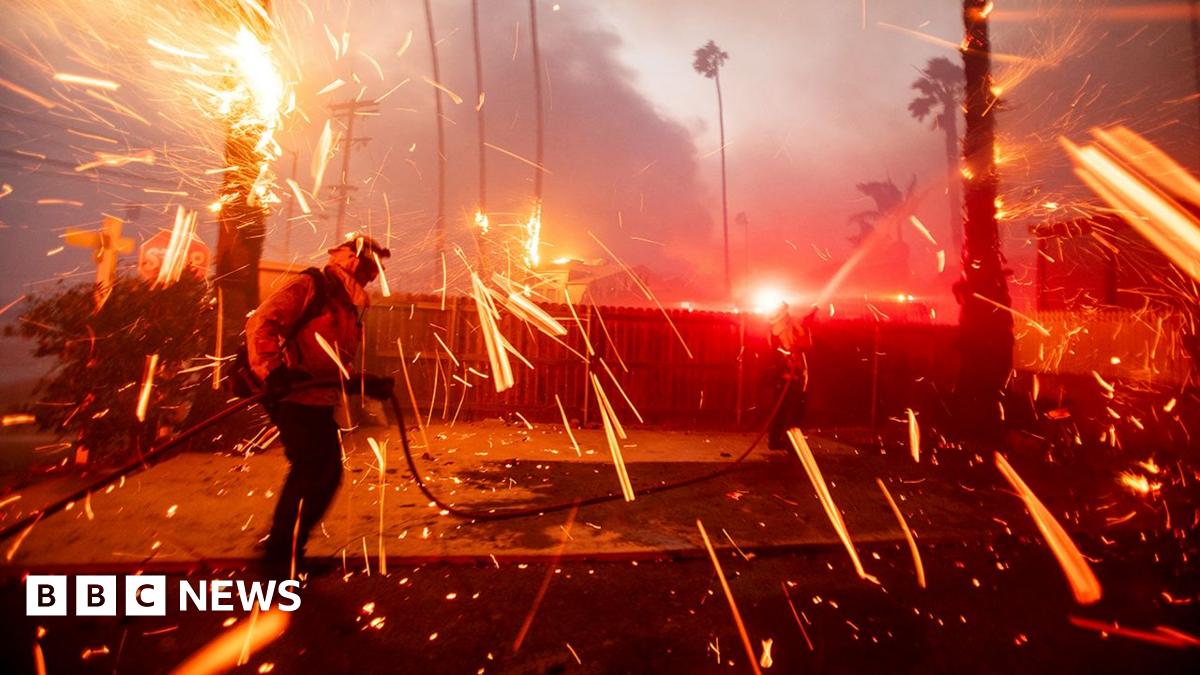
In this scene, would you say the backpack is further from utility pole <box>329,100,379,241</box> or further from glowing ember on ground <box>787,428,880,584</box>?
utility pole <box>329,100,379,241</box>

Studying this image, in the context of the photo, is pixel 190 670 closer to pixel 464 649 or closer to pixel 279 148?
pixel 464 649

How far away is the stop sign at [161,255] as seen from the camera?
18.7 feet

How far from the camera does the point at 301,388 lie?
2.97 meters

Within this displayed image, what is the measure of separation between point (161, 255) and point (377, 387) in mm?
4367

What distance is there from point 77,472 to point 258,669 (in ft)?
15.2

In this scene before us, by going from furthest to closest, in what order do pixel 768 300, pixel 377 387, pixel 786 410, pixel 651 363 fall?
pixel 768 300 → pixel 651 363 → pixel 786 410 → pixel 377 387

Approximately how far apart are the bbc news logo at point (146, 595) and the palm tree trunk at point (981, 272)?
30.6 ft

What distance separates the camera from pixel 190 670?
2264 mm

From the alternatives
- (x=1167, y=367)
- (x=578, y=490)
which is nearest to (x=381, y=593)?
(x=578, y=490)

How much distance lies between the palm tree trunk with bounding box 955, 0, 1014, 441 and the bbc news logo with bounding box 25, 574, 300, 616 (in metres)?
9.33

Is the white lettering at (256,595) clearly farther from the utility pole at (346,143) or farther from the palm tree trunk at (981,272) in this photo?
the utility pole at (346,143)

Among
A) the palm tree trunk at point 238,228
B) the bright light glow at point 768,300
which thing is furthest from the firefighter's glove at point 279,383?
the bright light glow at point 768,300

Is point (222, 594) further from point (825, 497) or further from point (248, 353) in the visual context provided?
point (825, 497)

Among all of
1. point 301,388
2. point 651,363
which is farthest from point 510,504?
point 651,363
